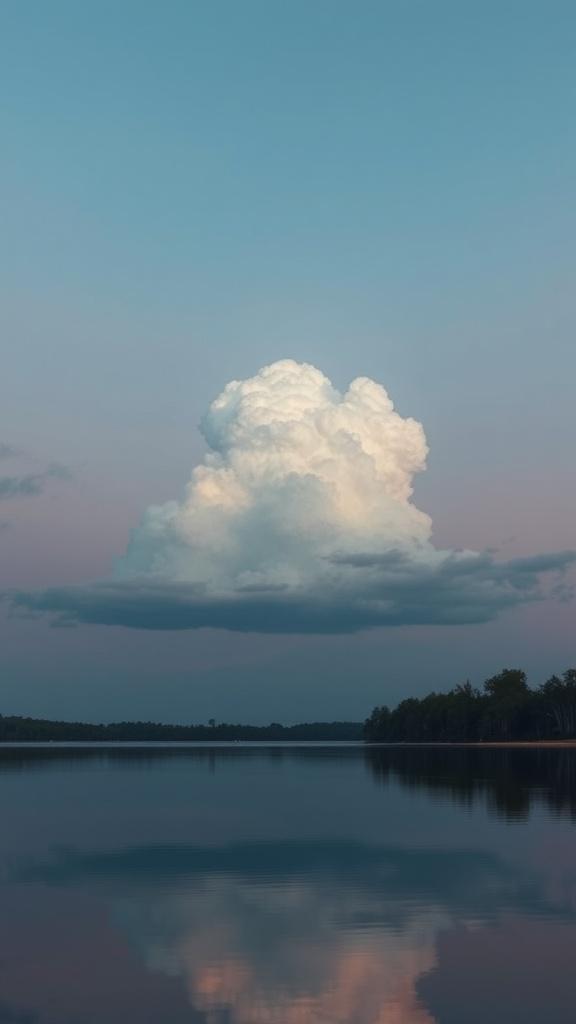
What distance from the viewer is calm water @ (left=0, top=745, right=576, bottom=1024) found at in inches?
768

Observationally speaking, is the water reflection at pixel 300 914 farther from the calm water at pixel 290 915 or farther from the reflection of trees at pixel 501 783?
the reflection of trees at pixel 501 783

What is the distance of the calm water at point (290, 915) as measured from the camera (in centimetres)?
1950

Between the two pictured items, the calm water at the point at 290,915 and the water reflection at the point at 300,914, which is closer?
the calm water at the point at 290,915

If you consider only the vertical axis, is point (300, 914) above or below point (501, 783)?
below

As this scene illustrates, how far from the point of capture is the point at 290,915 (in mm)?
26859

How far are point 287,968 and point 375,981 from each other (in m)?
2.00

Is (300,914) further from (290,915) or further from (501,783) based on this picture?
(501,783)

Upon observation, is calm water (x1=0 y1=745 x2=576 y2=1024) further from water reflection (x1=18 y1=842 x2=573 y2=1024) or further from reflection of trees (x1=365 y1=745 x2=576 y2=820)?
reflection of trees (x1=365 y1=745 x2=576 y2=820)

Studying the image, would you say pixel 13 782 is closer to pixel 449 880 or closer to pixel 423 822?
pixel 423 822

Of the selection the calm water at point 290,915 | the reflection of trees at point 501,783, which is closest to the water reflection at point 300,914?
the calm water at point 290,915

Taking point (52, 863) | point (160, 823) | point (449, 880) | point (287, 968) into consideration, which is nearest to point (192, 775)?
point (160, 823)

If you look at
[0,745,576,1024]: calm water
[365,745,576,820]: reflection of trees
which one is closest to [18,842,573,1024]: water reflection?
[0,745,576,1024]: calm water

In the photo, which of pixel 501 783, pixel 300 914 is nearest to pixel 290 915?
pixel 300 914

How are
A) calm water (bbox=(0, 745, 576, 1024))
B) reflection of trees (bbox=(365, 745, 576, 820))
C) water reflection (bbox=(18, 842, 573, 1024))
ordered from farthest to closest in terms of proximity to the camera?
reflection of trees (bbox=(365, 745, 576, 820)) → water reflection (bbox=(18, 842, 573, 1024)) → calm water (bbox=(0, 745, 576, 1024))
